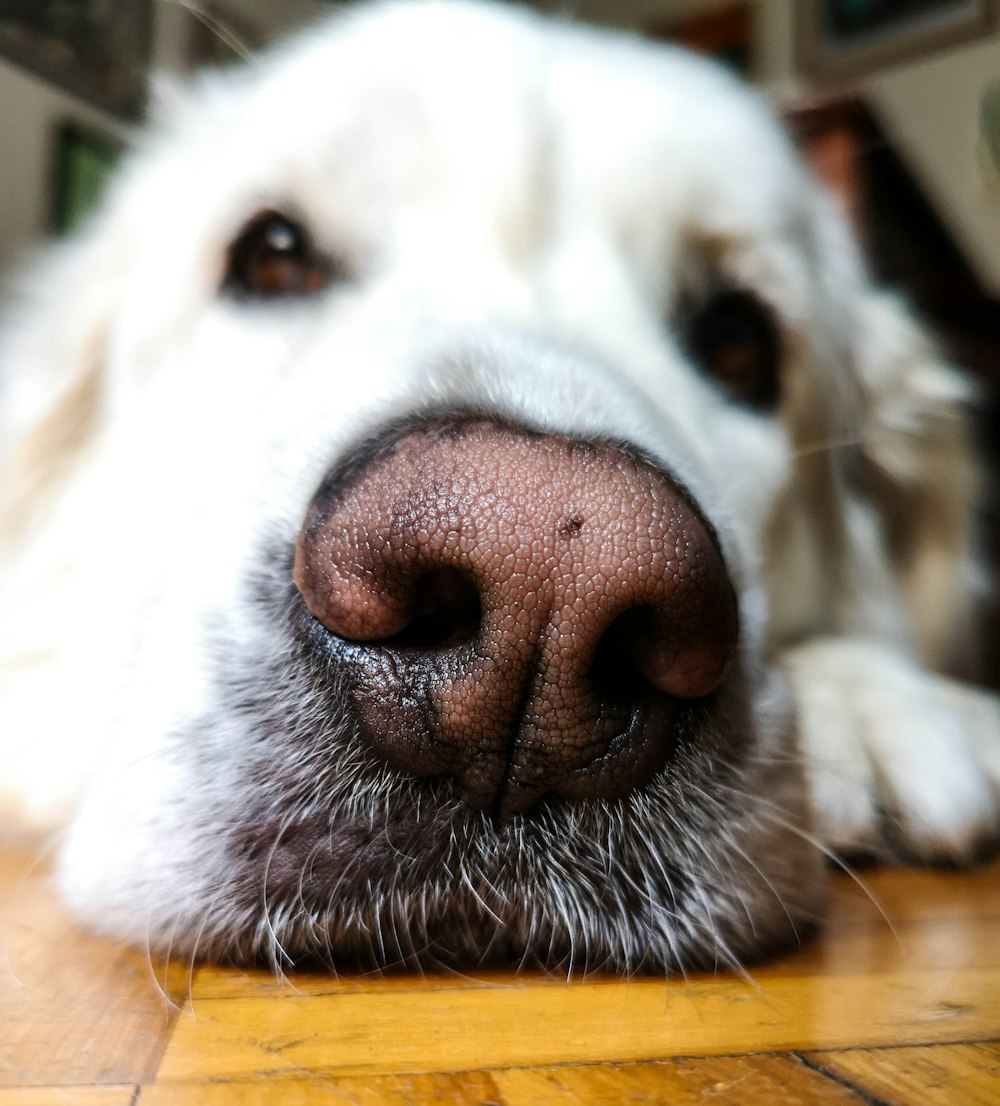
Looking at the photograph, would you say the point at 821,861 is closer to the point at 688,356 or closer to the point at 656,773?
the point at 656,773

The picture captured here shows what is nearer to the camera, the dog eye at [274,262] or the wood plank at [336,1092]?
the wood plank at [336,1092]

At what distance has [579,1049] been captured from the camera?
62 centimetres

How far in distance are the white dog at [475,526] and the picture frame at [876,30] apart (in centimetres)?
372

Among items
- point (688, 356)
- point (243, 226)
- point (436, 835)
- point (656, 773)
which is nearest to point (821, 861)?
point (656, 773)

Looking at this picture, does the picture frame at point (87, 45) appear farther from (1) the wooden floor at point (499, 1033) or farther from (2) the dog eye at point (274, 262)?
(1) the wooden floor at point (499, 1033)

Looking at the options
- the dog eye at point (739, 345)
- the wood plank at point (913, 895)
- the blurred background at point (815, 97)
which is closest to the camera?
the wood plank at point (913, 895)

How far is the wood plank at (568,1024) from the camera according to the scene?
0.60m

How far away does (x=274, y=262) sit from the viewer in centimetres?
134

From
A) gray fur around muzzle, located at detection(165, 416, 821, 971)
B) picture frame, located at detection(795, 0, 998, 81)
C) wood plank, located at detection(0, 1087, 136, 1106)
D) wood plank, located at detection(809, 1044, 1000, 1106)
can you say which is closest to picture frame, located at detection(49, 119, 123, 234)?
gray fur around muzzle, located at detection(165, 416, 821, 971)

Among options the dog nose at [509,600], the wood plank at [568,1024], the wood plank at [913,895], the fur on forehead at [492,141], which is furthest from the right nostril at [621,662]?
the fur on forehead at [492,141]

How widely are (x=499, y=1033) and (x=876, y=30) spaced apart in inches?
214

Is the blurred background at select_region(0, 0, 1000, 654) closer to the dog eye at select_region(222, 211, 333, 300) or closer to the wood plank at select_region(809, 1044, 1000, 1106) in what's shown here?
the dog eye at select_region(222, 211, 333, 300)

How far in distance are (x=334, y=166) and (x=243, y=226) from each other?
0.16m

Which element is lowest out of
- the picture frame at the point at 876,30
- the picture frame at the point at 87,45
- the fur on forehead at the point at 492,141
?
the fur on forehead at the point at 492,141
